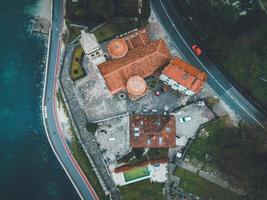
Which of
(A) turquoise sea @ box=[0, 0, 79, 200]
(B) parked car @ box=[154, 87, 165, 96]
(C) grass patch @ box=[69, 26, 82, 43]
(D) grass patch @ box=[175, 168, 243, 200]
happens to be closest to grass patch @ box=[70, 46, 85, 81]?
(C) grass patch @ box=[69, 26, 82, 43]

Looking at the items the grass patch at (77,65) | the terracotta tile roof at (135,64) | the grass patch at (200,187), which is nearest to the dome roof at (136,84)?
the terracotta tile roof at (135,64)

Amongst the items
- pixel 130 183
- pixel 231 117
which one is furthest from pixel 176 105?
pixel 130 183

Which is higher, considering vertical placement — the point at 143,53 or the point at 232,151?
the point at 143,53

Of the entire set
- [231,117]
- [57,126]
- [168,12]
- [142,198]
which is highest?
[168,12]

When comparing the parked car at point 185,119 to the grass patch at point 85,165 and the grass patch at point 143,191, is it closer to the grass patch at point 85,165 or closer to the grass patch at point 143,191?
the grass patch at point 143,191

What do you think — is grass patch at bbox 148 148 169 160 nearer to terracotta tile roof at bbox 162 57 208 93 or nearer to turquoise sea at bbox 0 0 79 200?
terracotta tile roof at bbox 162 57 208 93

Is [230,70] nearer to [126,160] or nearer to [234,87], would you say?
[234,87]

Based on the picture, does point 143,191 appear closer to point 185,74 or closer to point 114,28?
point 185,74

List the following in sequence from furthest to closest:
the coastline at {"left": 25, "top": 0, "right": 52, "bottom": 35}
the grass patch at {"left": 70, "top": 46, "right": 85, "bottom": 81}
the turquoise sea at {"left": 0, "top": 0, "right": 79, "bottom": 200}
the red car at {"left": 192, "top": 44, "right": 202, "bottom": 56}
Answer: the coastline at {"left": 25, "top": 0, "right": 52, "bottom": 35} < the turquoise sea at {"left": 0, "top": 0, "right": 79, "bottom": 200} < the grass patch at {"left": 70, "top": 46, "right": 85, "bottom": 81} < the red car at {"left": 192, "top": 44, "right": 202, "bottom": 56}
